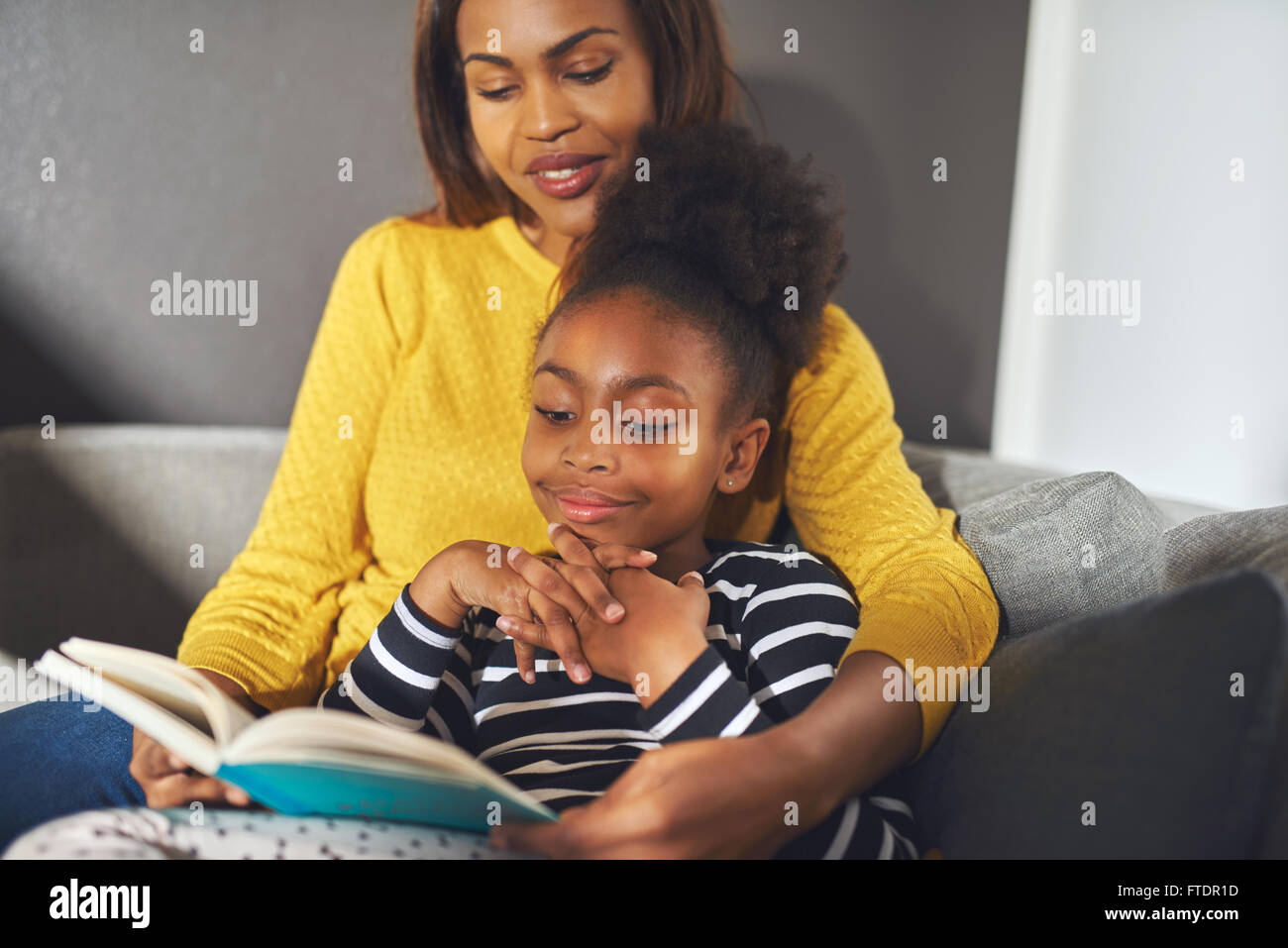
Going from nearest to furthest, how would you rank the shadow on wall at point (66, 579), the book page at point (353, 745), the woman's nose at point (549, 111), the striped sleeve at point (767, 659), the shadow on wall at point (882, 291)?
the book page at point (353, 745)
the striped sleeve at point (767, 659)
the woman's nose at point (549, 111)
the shadow on wall at point (66, 579)
the shadow on wall at point (882, 291)

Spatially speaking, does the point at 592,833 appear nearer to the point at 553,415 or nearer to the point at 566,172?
the point at 553,415

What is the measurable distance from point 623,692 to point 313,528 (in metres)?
0.49

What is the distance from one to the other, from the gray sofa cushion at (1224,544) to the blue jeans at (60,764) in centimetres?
109

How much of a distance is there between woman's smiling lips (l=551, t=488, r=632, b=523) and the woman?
6 centimetres

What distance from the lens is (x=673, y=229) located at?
3.47 ft

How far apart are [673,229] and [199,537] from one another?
99cm

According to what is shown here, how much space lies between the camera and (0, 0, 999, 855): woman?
0.95 m

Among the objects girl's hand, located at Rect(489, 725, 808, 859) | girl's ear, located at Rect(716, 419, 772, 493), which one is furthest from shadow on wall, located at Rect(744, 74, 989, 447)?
girl's hand, located at Rect(489, 725, 808, 859)

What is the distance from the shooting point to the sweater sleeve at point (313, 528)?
106 cm

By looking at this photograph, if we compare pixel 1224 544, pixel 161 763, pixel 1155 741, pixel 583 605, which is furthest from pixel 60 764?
pixel 1224 544

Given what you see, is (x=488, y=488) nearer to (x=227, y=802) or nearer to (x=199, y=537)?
(x=227, y=802)

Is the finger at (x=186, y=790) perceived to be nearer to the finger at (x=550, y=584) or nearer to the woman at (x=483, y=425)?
the woman at (x=483, y=425)

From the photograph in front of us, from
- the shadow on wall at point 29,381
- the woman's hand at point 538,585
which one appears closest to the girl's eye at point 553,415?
the woman's hand at point 538,585

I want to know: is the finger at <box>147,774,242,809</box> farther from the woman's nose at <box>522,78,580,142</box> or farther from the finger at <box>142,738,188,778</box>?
the woman's nose at <box>522,78,580,142</box>
